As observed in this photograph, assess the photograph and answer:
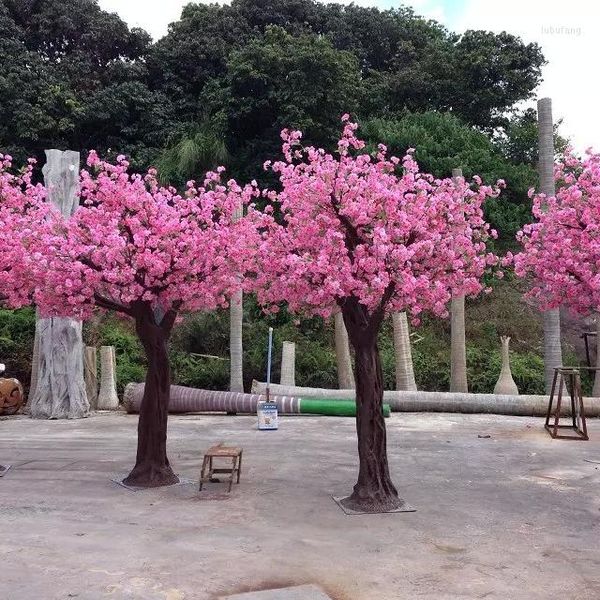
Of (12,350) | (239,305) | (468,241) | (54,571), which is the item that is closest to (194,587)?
(54,571)

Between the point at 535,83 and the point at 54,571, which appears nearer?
the point at 54,571

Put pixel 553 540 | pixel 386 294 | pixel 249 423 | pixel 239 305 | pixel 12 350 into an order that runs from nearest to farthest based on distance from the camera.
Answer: pixel 553 540 → pixel 386 294 → pixel 249 423 → pixel 239 305 → pixel 12 350

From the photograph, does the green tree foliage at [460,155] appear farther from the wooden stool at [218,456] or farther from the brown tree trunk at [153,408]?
the wooden stool at [218,456]

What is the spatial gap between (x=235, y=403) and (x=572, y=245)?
25.6 feet

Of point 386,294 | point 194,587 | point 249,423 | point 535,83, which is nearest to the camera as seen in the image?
point 194,587

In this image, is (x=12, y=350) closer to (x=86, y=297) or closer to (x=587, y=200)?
(x=86, y=297)

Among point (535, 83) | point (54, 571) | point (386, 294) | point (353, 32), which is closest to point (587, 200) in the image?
point (386, 294)

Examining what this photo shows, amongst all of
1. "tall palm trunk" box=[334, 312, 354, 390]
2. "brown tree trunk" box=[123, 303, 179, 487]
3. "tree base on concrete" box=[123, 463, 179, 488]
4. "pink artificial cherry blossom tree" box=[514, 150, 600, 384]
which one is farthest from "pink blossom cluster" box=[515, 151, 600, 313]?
"tall palm trunk" box=[334, 312, 354, 390]

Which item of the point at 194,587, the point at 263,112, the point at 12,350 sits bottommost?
the point at 194,587

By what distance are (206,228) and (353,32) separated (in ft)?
66.4

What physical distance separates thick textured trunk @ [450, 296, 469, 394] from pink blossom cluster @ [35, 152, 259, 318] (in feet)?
25.6

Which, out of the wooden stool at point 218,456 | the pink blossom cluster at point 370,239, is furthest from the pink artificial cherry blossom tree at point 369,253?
the wooden stool at point 218,456

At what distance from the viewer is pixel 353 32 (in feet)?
82.5

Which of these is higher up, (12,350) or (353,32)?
(353,32)
